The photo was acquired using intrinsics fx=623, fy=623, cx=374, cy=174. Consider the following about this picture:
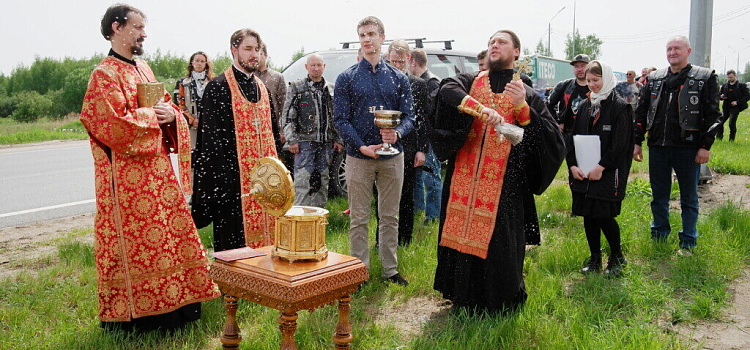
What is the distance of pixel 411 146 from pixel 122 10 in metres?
2.86

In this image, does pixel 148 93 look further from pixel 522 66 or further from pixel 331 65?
pixel 331 65

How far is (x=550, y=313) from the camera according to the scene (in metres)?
4.45

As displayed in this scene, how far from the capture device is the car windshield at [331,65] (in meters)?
8.40

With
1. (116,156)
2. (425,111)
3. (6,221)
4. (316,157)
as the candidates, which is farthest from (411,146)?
(6,221)

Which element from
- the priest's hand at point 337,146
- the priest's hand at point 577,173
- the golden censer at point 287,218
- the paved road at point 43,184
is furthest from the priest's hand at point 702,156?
the paved road at point 43,184

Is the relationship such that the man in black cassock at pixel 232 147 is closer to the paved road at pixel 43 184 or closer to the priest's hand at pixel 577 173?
the priest's hand at pixel 577 173

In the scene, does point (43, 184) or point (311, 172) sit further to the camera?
point (43, 184)

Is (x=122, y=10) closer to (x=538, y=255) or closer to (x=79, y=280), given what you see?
(x=79, y=280)

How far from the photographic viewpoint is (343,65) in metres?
8.46

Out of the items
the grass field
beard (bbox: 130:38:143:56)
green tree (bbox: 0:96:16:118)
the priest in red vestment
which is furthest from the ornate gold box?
green tree (bbox: 0:96:16:118)

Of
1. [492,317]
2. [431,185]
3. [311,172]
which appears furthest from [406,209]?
[492,317]

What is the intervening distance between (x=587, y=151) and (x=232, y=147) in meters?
2.87

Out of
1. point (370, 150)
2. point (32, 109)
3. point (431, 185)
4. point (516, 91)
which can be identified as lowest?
point (431, 185)

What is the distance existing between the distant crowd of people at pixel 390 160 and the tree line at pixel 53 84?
22.9 m
